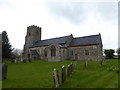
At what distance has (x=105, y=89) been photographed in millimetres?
6566

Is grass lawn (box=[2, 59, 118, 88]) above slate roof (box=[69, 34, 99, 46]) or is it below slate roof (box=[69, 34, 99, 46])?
below

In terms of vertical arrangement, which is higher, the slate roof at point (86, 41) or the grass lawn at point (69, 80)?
the slate roof at point (86, 41)

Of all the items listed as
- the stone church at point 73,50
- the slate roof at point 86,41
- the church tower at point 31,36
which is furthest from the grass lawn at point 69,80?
the church tower at point 31,36

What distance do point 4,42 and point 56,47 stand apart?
632 inches

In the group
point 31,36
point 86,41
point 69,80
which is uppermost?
point 31,36

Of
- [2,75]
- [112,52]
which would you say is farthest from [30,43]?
[2,75]

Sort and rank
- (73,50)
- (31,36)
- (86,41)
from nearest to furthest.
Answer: (86,41), (73,50), (31,36)

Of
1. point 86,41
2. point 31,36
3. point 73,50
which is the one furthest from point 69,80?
point 31,36

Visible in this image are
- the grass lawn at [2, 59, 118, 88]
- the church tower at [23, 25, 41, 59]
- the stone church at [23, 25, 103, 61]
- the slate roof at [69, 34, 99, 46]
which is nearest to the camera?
the grass lawn at [2, 59, 118, 88]

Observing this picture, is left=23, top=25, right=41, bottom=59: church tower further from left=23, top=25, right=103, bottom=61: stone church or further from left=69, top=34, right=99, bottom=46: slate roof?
left=69, top=34, right=99, bottom=46: slate roof

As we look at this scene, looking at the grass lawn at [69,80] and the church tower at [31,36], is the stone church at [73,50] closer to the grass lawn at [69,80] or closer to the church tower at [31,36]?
the church tower at [31,36]

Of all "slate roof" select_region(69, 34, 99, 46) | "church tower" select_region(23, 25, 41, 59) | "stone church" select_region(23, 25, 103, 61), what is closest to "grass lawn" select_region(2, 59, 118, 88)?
"stone church" select_region(23, 25, 103, 61)

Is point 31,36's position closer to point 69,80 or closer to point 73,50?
point 73,50

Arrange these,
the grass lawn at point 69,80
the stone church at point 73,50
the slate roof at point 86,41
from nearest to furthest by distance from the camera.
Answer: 1. the grass lawn at point 69,80
2. the stone church at point 73,50
3. the slate roof at point 86,41
